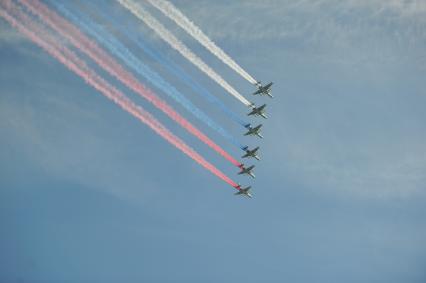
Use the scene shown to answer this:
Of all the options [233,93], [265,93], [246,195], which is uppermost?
[265,93]

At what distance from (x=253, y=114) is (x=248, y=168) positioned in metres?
6.66

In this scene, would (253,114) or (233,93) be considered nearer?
(233,93)

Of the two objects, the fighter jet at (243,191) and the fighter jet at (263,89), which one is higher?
the fighter jet at (263,89)

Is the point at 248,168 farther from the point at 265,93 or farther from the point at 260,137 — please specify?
the point at 265,93

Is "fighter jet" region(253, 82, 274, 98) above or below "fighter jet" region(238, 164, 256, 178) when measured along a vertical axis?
above

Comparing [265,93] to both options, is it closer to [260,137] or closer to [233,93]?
[260,137]

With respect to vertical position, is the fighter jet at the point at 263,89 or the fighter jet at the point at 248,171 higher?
the fighter jet at the point at 263,89

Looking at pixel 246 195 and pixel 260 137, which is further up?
pixel 260 137

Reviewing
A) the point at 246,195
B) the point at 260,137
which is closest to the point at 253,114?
the point at 260,137

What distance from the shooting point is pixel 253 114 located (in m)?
69.5

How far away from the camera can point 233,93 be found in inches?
2340

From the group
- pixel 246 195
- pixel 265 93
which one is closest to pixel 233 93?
pixel 265 93

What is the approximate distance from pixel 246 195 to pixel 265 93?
1282 centimetres

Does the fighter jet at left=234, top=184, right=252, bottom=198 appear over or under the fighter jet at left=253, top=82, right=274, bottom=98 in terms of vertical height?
under
